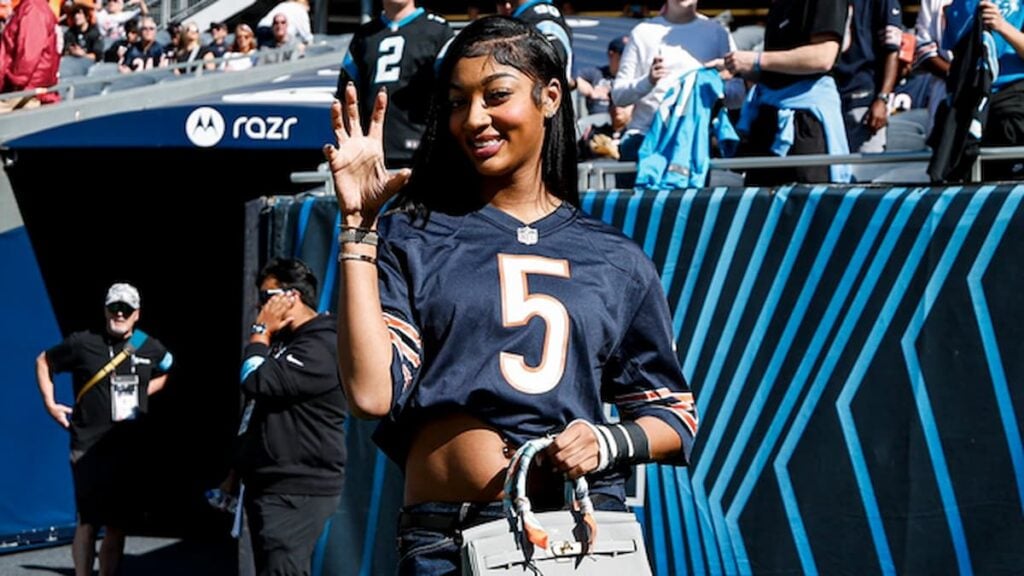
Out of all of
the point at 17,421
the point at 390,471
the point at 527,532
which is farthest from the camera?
the point at 17,421

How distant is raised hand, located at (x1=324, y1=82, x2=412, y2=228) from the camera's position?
3.05 metres

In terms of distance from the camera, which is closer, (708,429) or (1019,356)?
(1019,356)

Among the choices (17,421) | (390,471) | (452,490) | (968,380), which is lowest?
(17,421)

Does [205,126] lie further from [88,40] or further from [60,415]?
[88,40]

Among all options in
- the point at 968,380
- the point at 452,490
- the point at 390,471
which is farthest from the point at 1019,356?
the point at 452,490

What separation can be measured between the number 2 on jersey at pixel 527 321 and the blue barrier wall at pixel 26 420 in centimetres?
915

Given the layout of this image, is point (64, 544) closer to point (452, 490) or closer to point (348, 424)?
point (348, 424)

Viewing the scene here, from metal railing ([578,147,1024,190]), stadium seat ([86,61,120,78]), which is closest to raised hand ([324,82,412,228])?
metal railing ([578,147,1024,190])

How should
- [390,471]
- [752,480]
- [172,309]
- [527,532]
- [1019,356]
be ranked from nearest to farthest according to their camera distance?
1. [527,532]
2. [1019,356]
3. [752,480]
4. [390,471]
5. [172,309]

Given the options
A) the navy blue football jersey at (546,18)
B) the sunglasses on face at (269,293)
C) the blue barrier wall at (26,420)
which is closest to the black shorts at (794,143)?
the navy blue football jersey at (546,18)

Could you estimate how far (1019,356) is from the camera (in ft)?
20.6

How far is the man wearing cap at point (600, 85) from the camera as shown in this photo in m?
11.4

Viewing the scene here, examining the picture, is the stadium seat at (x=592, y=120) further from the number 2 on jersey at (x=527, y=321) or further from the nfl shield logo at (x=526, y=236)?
the number 2 on jersey at (x=527, y=321)

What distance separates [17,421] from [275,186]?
8.26 ft
